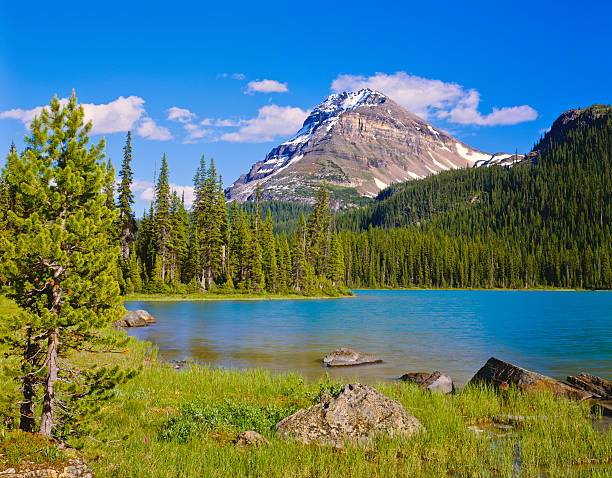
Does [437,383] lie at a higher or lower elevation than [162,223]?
lower

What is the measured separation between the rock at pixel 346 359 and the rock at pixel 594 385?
9.58m

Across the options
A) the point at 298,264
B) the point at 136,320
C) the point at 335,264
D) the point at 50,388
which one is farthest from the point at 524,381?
the point at 335,264

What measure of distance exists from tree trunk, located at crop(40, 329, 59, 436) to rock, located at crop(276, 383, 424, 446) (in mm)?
4940

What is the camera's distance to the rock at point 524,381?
605 inches

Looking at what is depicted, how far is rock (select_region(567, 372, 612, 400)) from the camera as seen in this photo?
15.8 metres

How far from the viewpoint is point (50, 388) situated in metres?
7.82

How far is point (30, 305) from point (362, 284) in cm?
15986

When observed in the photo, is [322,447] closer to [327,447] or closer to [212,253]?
[327,447]

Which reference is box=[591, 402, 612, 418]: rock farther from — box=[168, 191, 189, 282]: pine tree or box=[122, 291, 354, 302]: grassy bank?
box=[168, 191, 189, 282]: pine tree

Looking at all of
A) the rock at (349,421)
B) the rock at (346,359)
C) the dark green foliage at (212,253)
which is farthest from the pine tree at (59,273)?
the dark green foliage at (212,253)

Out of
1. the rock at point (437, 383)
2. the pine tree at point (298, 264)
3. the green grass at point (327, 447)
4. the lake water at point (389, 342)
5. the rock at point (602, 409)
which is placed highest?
the pine tree at point (298, 264)

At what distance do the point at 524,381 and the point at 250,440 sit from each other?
36.7 feet

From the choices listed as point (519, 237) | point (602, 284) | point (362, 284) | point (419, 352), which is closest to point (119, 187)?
point (419, 352)

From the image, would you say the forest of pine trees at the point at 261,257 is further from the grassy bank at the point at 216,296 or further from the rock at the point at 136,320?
the rock at the point at 136,320
